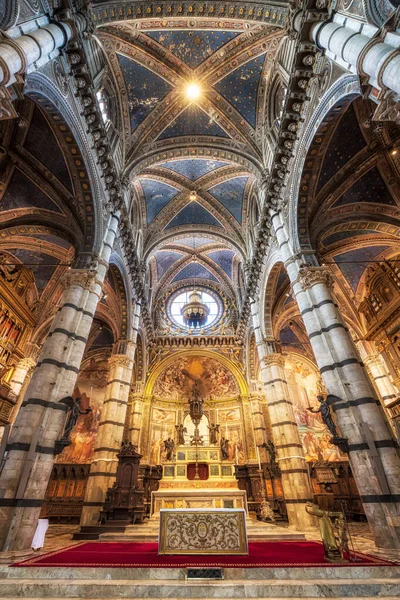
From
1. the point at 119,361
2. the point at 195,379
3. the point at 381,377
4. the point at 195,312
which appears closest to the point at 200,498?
the point at 119,361

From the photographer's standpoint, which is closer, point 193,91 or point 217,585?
point 217,585

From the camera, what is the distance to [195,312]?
66.6 feet

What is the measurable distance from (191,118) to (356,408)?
13965 millimetres

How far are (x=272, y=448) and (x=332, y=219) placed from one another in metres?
11.5

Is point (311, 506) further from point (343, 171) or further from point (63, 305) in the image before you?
point (343, 171)

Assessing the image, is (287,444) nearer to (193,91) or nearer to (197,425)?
(197,425)

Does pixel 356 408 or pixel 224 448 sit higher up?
pixel 224 448

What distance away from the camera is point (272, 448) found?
50.3 ft

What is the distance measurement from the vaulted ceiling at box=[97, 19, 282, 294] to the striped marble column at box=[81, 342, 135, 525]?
6940mm

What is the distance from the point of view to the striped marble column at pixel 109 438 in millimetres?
10695

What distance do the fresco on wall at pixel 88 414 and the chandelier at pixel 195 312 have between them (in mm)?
6603

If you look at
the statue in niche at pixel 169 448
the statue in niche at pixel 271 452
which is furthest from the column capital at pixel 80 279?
the statue in niche at pixel 271 452

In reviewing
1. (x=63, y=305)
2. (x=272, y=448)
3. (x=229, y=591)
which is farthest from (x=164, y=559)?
(x=272, y=448)

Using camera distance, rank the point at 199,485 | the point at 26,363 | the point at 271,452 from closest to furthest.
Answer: the point at 199,485 → the point at 271,452 → the point at 26,363
